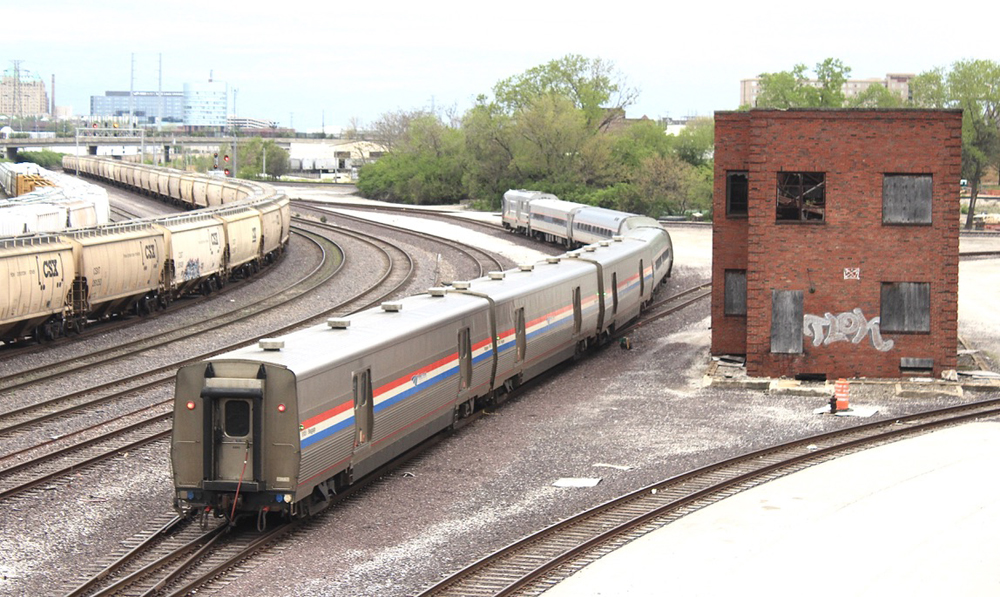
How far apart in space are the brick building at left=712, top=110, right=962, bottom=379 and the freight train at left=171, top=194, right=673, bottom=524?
6.30 meters

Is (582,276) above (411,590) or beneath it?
above

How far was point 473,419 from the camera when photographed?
23.7 meters

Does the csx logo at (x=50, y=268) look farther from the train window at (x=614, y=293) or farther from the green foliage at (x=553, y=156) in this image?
the green foliage at (x=553, y=156)

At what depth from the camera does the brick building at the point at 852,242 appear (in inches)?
1106

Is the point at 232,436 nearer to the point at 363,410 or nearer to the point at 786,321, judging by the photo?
the point at 363,410

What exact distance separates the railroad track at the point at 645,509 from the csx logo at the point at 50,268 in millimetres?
19697

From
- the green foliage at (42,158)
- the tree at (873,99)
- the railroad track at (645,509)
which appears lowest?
the railroad track at (645,509)

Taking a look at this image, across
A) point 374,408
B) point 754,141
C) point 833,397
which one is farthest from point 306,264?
point 374,408

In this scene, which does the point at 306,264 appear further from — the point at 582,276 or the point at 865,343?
the point at 865,343

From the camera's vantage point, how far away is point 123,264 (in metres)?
35.1

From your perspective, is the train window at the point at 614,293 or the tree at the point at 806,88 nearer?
the train window at the point at 614,293

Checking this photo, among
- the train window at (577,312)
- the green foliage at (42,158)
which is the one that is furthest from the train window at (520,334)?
the green foliage at (42,158)

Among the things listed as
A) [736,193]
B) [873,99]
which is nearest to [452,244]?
[736,193]

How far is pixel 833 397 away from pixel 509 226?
149ft
